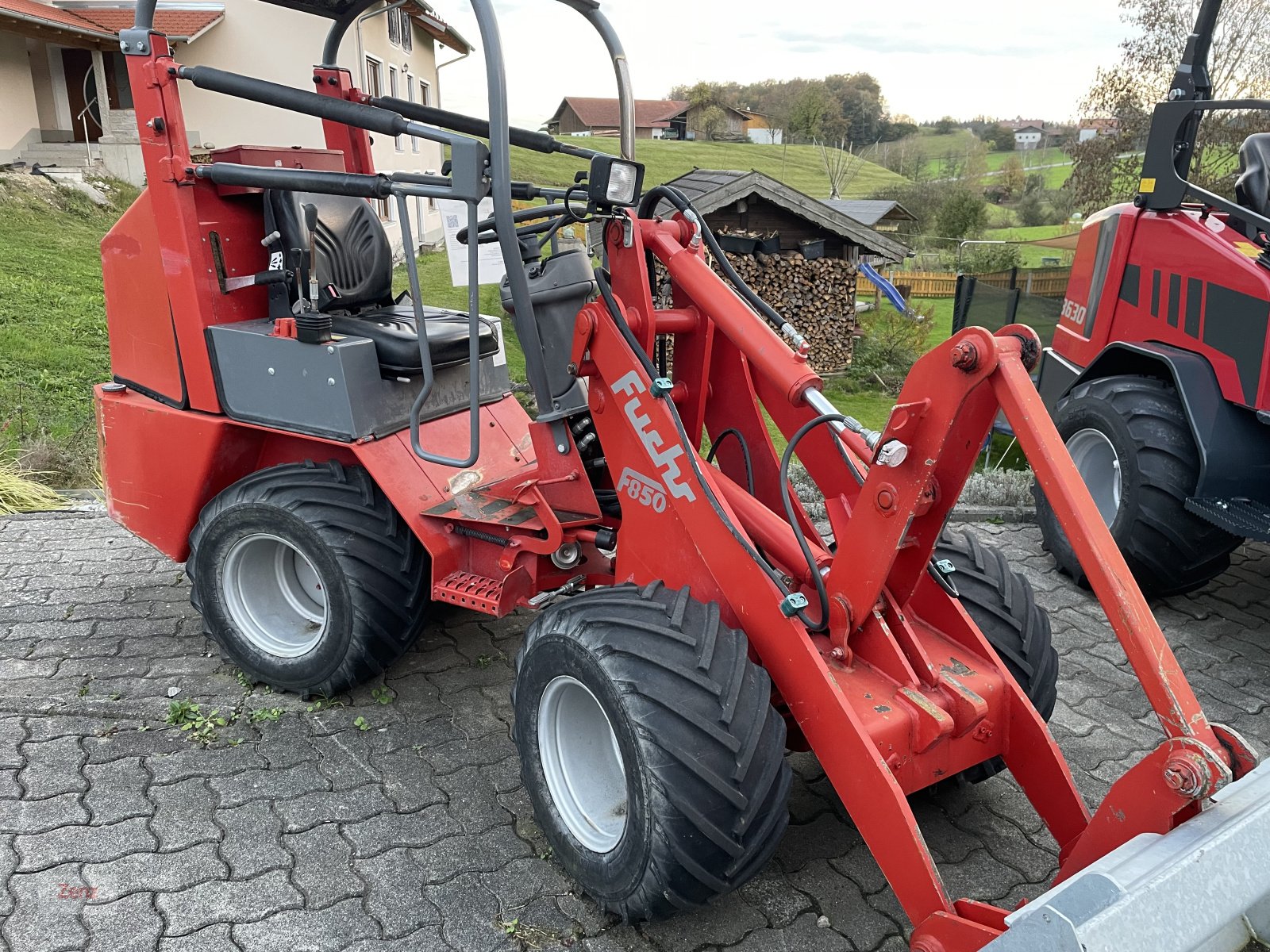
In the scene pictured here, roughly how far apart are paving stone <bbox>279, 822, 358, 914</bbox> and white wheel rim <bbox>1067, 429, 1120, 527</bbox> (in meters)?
3.77

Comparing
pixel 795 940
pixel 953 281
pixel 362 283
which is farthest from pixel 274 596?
pixel 953 281

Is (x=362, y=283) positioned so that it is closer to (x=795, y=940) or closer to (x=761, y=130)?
(x=795, y=940)

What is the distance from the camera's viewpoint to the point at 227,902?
2.62 meters

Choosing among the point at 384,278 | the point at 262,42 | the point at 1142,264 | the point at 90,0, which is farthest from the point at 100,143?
the point at 1142,264

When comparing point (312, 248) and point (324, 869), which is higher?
point (312, 248)

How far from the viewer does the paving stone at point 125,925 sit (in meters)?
2.47

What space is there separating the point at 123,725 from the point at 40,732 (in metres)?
0.26

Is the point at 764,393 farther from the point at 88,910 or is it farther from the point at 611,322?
the point at 88,910

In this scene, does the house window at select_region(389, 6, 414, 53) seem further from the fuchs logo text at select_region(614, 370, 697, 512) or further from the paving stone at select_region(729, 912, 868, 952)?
the paving stone at select_region(729, 912, 868, 952)

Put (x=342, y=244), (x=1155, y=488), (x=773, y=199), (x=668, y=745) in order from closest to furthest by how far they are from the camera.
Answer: (x=668, y=745) < (x=342, y=244) < (x=1155, y=488) < (x=773, y=199)

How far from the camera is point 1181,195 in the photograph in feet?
15.0

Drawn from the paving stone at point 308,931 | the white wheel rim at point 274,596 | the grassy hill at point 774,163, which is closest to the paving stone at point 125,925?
the paving stone at point 308,931

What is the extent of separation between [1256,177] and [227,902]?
16.0 feet

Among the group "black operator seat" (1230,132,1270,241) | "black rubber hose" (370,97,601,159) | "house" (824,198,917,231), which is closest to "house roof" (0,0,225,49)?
"house" (824,198,917,231)
